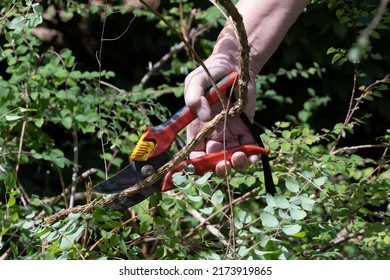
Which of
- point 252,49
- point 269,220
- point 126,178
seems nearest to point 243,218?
point 269,220

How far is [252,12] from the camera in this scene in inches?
91.7

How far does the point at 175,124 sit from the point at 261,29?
1.29ft

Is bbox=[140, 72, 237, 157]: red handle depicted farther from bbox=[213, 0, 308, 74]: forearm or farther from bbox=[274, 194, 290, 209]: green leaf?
bbox=[274, 194, 290, 209]: green leaf

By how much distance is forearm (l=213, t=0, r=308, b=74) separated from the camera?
2.29 meters

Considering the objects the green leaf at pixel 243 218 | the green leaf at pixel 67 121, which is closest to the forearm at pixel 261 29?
the green leaf at pixel 243 218

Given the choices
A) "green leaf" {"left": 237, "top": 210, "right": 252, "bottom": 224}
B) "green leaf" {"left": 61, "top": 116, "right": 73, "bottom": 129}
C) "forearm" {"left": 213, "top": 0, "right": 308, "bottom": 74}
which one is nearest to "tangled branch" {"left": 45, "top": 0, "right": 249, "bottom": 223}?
"green leaf" {"left": 237, "top": 210, "right": 252, "bottom": 224}

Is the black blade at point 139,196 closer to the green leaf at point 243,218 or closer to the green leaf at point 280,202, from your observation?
the green leaf at point 243,218

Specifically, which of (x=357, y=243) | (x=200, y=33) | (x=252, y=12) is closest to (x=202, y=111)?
(x=252, y=12)

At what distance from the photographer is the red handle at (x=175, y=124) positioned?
7.07 feet

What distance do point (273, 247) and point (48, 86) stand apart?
4.65 feet

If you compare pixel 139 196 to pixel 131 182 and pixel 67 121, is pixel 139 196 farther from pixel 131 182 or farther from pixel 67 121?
pixel 67 121

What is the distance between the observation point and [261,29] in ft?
7.57

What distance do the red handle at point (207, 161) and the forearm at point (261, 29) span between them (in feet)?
0.79
